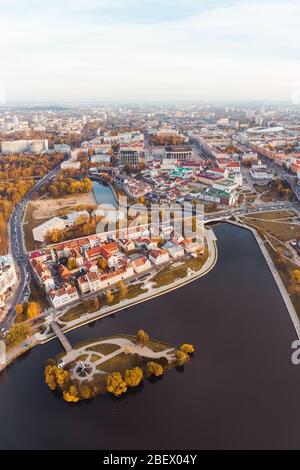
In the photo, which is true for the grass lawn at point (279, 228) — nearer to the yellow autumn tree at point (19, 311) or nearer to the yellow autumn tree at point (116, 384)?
the yellow autumn tree at point (116, 384)

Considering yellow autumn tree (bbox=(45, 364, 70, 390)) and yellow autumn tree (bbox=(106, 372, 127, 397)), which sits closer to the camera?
yellow autumn tree (bbox=(106, 372, 127, 397))

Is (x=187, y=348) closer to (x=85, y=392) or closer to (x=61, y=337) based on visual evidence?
(x=85, y=392)

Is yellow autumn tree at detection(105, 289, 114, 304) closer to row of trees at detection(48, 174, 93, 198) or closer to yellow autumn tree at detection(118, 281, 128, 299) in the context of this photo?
yellow autumn tree at detection(118, 281, 128, 299)

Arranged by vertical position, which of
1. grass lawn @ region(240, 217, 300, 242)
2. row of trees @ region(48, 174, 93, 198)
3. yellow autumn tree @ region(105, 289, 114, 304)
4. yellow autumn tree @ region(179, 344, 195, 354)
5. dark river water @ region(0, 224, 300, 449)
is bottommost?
dark river water @ region(0, 224, 300, 449)

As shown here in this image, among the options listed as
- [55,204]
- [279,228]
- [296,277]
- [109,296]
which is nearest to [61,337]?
[109,296]

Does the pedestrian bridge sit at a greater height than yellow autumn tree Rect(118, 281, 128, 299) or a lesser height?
lesser

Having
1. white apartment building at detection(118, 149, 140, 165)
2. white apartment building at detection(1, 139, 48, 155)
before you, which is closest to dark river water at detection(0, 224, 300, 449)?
white apartment building at detection(118, 149, 140, 165)

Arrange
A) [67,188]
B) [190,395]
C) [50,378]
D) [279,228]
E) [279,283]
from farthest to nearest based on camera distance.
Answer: [67,188], [279,228], [279,283], [50,378], [190,395]
